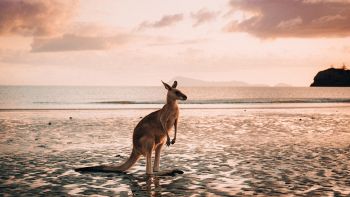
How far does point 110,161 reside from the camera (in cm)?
1291

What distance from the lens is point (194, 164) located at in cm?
1220

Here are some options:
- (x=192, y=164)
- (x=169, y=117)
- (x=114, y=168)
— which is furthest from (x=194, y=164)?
(x=114, y=168)

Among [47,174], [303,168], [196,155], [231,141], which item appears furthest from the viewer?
[231,141]

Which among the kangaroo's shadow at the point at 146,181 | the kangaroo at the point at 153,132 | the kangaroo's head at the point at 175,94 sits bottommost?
the kangaroo's shadow at the point at 146,181

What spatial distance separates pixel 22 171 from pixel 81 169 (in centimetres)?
168

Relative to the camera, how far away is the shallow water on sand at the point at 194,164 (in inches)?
353

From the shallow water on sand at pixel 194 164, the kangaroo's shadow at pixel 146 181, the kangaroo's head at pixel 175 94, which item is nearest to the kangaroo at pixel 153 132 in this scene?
the kangaroo's head at pixel 175 94

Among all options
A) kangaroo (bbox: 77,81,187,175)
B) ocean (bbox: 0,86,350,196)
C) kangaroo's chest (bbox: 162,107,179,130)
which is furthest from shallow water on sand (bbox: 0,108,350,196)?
kangaroo's chest (bbox: 162,107,179,130)

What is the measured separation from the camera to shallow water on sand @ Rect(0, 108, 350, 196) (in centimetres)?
898

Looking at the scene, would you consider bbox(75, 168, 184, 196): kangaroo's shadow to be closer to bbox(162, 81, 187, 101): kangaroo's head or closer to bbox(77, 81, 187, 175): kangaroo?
bbox(77, 81, 187, 175): kangaroo

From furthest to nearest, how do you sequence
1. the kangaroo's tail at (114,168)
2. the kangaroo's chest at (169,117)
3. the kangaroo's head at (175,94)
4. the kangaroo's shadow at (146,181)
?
the kangaroo's tail at (114,168) → the kangaroo's chest at (169,117) → the kangaroo's head at (175,94) → the kangaroo's shadow at (146,181)

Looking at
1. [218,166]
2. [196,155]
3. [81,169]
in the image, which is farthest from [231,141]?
[81,169]

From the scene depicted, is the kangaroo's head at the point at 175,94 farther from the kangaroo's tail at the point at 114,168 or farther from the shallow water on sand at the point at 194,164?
the shallow water on sand at the point at 194,164

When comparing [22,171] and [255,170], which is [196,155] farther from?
[22,171]
